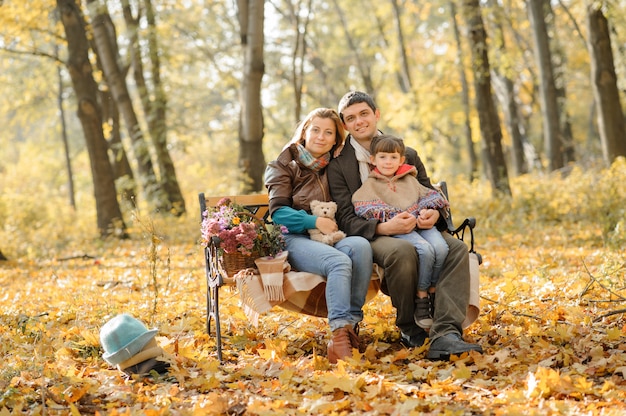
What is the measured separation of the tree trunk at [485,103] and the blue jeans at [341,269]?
29.7 ft

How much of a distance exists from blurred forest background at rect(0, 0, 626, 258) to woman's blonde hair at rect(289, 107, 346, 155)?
50.6 inches

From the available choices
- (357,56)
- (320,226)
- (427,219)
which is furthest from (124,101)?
(357,56)

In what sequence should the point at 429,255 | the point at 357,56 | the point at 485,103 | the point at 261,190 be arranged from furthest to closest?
1. the point at 357,56
2. the point at 485,103
3. the point at 261,190
4. the point at 429,255

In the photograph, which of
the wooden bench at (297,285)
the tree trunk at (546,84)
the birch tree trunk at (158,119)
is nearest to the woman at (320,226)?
the wooden bench at (297,285)

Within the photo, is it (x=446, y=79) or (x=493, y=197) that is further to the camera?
(x=446, y=79)

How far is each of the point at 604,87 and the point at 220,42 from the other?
14403mm

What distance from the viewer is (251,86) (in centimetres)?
1110

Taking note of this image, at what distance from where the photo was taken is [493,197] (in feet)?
42.8

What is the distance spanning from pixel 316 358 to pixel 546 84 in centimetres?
1276

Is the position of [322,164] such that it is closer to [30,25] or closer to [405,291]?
[405,291]

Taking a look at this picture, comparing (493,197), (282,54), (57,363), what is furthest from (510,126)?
(57,363)

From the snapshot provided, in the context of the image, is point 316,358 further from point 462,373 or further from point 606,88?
point 606,88

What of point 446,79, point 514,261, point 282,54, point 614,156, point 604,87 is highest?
point 282,54

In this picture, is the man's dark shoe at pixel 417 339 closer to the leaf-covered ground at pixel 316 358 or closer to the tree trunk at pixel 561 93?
the leaf-covered ground at pixel 316 358
